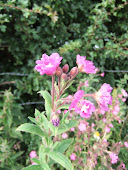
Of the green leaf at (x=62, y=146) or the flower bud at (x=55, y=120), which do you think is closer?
the flower bud at (x=55, y=120)

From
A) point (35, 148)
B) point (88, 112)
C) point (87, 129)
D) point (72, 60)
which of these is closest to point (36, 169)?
point (88, 112)

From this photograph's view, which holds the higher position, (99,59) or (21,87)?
(99,59)

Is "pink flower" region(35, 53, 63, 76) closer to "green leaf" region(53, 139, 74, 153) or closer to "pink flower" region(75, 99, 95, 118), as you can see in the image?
"pink flower" region(75, 99, 95, 118)

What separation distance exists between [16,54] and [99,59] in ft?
3.46

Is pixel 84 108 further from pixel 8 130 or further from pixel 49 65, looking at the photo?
pixel 8 130

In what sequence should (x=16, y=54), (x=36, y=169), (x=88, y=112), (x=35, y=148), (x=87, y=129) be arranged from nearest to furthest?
(x=88, y=112)
(x=36, y=169)
(x=87, y=129)
(x=35, y=148)
(x=16, y=54)

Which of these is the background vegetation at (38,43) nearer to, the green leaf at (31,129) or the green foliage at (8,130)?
the green foliage at (8,130)

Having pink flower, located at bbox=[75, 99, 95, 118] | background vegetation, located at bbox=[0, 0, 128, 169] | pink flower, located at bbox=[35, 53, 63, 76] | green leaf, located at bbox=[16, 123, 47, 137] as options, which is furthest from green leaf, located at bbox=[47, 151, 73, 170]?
background vegetation, located at bbox=[0, 0, 128, 169]

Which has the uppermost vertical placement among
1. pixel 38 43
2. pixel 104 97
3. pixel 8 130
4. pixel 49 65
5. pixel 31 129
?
pixel 38 43

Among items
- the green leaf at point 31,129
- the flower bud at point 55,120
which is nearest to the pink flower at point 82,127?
the green leaf at point 31,129

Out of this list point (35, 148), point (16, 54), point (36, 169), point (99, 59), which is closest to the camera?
point (36, 169)

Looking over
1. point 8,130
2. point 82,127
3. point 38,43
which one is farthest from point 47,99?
point 38,43

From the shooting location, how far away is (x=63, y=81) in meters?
0.69

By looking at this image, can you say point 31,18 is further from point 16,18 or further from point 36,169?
point 36,169
